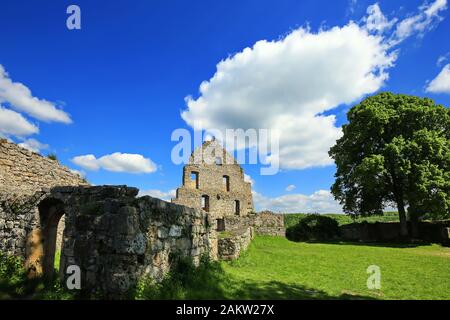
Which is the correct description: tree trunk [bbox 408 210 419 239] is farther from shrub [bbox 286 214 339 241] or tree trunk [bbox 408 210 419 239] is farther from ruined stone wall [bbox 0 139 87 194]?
ruined stone wall [bbox 0 139 87 194]

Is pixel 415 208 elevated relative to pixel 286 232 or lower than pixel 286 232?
elevated

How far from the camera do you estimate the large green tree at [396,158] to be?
21.5 m

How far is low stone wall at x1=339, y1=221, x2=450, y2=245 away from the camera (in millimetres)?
24672

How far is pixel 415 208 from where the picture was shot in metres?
22.3

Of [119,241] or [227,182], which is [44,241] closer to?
[119,241]

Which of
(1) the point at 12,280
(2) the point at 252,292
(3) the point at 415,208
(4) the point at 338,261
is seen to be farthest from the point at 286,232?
(1) the point at 12,280

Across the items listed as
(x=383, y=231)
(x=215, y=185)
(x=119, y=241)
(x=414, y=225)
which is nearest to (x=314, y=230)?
(x=383, y=231)

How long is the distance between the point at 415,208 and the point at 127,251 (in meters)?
23.6

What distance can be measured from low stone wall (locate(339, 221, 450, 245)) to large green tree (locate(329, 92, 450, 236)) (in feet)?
5.78

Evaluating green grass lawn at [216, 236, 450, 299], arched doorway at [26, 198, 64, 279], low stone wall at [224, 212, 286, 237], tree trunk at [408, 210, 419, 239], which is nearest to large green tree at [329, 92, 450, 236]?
tree trunk at [408, 210, 419, 239]

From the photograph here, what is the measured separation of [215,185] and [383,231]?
56.2 feet

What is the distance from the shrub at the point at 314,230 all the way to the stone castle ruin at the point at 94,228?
17.5 meters

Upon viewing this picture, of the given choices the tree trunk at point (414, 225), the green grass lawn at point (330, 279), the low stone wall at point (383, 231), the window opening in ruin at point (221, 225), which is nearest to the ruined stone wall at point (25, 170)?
the green grass lawn at point (330, 279)
